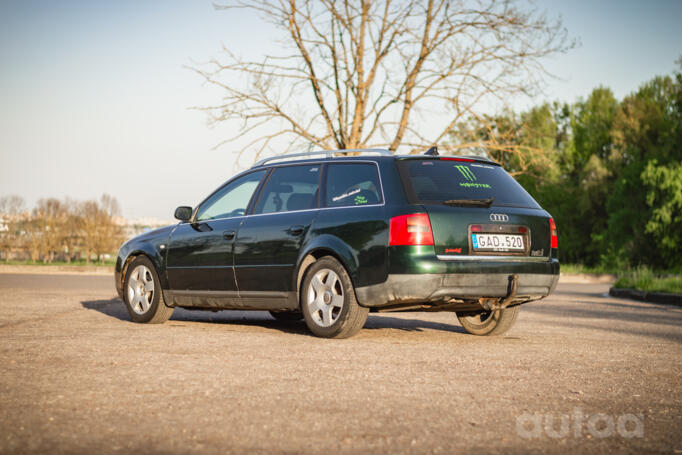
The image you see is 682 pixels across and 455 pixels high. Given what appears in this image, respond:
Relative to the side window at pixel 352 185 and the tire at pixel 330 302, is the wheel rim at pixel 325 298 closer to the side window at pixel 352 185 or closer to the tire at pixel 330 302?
the tire at pixel 330 302

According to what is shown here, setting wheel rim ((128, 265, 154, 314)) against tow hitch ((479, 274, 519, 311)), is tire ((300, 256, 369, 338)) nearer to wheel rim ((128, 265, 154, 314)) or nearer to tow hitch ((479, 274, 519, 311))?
tow hitch ((479, 274, 519, 311))

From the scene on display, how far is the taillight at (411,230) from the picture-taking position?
6453 mm

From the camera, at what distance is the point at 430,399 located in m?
4.35

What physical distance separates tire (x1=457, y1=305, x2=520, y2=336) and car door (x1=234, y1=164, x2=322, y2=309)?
2039 millimetres

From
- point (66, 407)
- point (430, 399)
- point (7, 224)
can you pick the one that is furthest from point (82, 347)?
point (7, 224)

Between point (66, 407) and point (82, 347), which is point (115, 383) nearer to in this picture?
point (66, 407)

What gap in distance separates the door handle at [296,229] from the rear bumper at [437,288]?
0.97 m

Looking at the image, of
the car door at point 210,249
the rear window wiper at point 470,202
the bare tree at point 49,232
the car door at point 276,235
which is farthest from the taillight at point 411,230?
the bare tree at point 49,232

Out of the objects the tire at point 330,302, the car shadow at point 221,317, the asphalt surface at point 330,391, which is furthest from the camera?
the car shadow at point 221,317

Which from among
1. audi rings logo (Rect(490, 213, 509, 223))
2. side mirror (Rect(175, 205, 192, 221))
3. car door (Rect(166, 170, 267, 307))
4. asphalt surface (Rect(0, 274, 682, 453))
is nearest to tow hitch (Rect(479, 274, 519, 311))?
asphalt surface (Rect(0, 274, 682, 453))

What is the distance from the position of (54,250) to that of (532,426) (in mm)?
37706

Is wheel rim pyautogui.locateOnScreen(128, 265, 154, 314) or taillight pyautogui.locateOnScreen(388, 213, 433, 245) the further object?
wheel rim pyautogui.locateOnScreen(128, 265, 154, 314)

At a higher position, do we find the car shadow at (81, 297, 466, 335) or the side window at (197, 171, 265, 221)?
the side window at (197, 171, 265, 221)

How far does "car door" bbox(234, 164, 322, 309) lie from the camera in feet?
24.3
